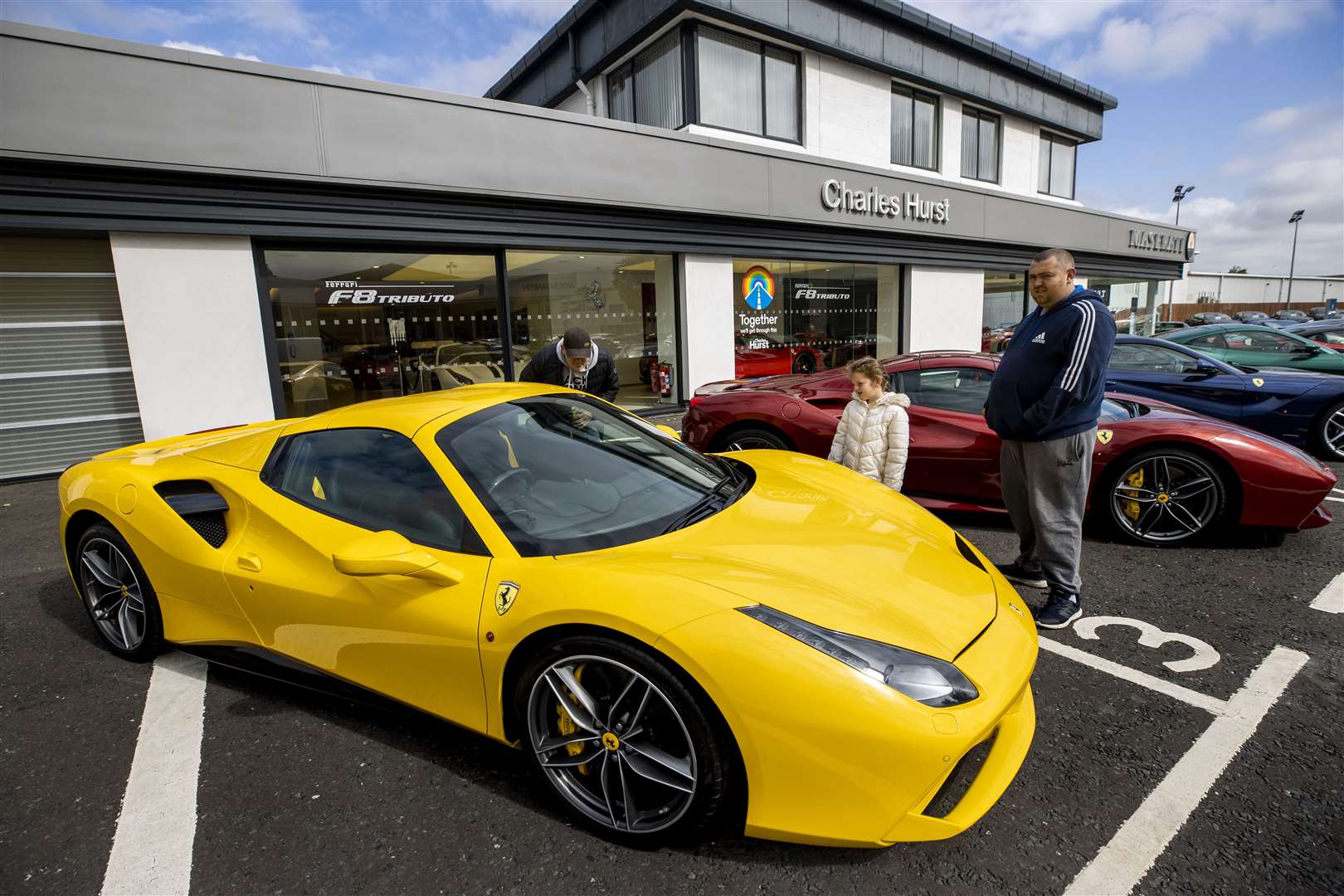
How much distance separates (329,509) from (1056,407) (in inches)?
124

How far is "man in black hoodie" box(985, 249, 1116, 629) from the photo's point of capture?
3.04 m

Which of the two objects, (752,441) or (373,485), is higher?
(373,485)

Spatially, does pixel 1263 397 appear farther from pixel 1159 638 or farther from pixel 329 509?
pixel 329 509

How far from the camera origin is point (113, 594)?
304 centimetres

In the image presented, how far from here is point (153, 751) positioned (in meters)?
2.40

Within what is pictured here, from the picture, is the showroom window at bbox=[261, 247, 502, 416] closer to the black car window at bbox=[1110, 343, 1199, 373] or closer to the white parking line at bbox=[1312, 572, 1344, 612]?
the black car window at bbox=[1110, 343, 1199, 373]

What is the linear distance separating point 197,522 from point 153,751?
84 cm

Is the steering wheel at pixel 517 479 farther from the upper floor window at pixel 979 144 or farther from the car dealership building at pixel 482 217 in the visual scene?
the upper floor window at pixel 979 144

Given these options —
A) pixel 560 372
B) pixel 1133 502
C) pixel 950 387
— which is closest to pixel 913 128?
pixel 950 387

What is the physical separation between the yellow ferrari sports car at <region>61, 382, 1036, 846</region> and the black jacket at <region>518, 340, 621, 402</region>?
216 cm

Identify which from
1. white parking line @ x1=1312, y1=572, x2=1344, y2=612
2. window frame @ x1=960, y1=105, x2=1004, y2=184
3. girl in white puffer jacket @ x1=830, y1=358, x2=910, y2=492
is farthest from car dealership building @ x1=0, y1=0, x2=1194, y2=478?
white parking line @ x1=1312, y1=572, x2=1344, y2=612

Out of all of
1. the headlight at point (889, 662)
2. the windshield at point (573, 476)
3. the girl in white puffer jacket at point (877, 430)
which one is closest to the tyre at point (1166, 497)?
the girl in white puffer jacket at point (877, 430)

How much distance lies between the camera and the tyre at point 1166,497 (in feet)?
13.4

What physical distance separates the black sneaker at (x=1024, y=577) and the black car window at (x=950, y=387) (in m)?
1.31
